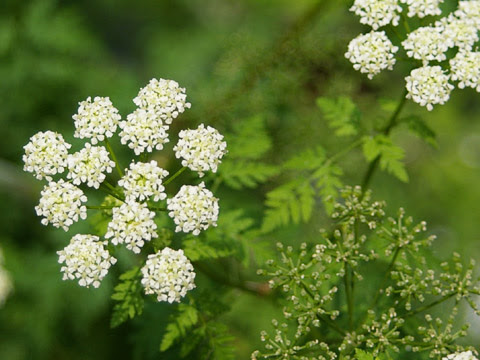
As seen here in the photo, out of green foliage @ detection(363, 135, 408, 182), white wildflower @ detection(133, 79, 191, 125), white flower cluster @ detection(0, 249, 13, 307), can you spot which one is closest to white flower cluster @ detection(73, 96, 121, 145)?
white wildflower @ detection(133, 79, 191, 125)

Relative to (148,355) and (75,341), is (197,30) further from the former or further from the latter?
(148,355)

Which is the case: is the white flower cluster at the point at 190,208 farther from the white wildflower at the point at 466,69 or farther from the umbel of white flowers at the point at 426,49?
the white wildflower at the point at 466,69

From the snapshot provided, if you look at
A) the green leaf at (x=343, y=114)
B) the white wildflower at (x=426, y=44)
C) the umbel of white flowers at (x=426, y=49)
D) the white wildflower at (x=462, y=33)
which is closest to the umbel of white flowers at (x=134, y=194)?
the green leaf at (x=343, y=114)

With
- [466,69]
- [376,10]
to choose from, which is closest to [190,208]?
[376,10]

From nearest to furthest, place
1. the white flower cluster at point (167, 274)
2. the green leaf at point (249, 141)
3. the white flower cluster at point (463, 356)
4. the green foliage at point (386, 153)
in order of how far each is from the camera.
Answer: the white flower cluster at point (463, 356)
the white flower cluster at point (167, 274)
the green foliage at point (386, 153)
the green leaf at point (249, 141)

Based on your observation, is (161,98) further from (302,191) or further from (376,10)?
(376,10)

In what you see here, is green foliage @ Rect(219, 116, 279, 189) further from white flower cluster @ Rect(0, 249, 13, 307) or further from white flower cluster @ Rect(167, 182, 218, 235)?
white flower cluster @ Rect(0, 249, 13, 307)

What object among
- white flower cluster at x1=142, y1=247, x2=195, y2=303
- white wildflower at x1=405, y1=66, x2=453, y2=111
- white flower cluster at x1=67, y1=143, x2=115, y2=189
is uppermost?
white wildflower at x1=405, y1=66, x2=453, y2=111
